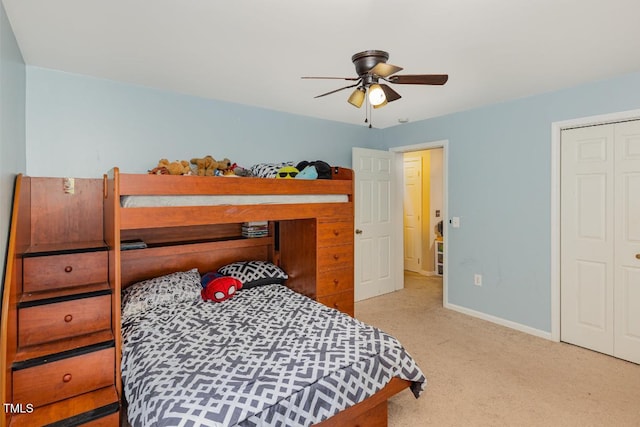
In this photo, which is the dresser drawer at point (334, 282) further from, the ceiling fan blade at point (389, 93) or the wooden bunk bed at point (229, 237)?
the ceiling fan blade at point (389, 93)

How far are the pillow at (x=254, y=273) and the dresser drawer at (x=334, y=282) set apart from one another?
465 mm

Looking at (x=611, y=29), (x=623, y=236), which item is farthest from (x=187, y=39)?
(x=623, y=236)

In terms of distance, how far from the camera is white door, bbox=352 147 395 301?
424 cm

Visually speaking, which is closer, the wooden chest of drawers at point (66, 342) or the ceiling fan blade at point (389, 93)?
the wooden chest of drawers at point (66, 342)

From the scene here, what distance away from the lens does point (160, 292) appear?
103 inches

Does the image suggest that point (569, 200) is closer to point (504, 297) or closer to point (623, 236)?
point (623, 236)

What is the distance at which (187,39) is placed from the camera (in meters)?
2.06

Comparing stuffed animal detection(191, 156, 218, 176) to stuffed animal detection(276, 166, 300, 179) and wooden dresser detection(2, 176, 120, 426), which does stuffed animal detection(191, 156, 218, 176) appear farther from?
wooden dresser detection(2, 176, 120, 426)

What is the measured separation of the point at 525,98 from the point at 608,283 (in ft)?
5.97

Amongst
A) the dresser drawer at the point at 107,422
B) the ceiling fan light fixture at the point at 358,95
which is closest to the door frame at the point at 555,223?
the ceiling fan light fixture at the point at 358,95

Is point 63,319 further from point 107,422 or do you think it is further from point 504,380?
point 504,380

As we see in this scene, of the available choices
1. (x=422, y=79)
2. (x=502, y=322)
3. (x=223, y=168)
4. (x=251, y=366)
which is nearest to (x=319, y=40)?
(x=422, y=79)

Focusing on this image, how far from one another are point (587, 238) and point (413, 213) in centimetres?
315

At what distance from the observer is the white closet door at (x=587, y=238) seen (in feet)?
9.28
